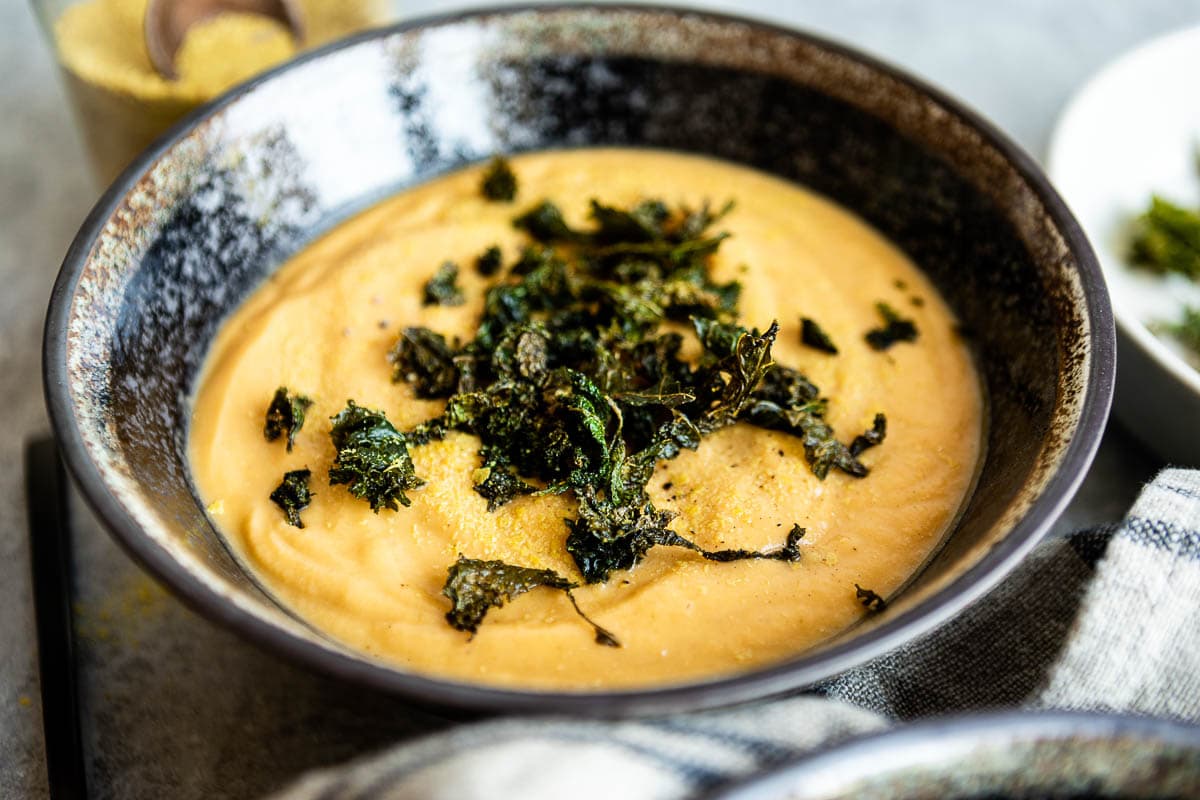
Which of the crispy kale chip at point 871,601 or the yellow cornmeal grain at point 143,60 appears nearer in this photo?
the crispy kale chip at point 871,601

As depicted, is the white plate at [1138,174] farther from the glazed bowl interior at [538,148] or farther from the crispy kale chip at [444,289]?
the crispy kale chip at [444,289]

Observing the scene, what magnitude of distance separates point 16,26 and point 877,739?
18.4 ft

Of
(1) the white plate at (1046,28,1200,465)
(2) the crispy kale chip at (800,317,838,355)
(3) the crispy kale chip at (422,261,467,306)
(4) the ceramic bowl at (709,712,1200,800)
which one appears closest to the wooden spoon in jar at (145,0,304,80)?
(3) the crispy kale chip at (422,261,467,306)

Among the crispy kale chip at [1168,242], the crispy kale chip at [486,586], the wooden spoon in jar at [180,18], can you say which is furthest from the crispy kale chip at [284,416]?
the crispy kale chip at [1168,242]

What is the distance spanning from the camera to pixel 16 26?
5516mm

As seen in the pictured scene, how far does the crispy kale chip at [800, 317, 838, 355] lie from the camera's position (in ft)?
10.2

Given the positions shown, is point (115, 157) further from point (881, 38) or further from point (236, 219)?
point (881, 38)

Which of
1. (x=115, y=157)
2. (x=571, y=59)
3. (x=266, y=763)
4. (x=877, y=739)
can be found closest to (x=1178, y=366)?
(x=877, y=739)

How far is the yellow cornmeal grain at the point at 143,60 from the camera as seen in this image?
13.0ft

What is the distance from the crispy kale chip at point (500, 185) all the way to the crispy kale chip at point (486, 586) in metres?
1.53

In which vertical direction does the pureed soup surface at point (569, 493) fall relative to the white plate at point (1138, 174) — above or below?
below

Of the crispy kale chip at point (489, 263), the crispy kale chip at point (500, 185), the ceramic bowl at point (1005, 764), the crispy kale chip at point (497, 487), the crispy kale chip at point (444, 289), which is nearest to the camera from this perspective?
the ceramic bowl at point (1005, 764)

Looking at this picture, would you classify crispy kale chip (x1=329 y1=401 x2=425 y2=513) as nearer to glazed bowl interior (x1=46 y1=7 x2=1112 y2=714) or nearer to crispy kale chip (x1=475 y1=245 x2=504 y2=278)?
glazed bowl interior (x1=46 y1=7 x2=1112 y2=714)

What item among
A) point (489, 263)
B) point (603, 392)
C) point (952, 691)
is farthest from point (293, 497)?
point (952, 691)
